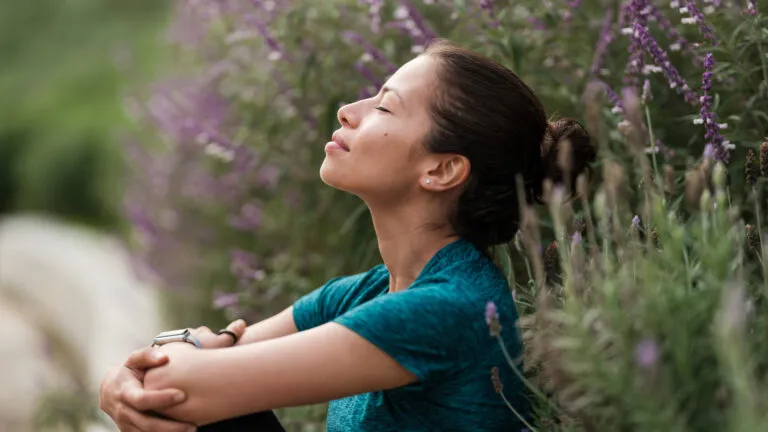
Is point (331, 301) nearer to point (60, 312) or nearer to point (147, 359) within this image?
point (147, 359)

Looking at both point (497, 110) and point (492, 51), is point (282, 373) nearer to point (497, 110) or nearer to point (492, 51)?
point (497, 110)

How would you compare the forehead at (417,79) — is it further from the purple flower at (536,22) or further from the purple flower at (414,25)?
the purple flower at (536,22)

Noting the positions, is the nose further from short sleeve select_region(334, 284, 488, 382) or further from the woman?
short sleeve select_region(334, 284, 488, 382)

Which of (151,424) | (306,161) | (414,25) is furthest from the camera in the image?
(306,161)

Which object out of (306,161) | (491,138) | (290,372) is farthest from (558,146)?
(306,161)

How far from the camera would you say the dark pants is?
2076 mm

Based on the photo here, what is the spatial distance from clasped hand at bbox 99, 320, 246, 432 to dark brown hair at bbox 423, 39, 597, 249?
2.21ft

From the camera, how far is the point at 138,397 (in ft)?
6.39

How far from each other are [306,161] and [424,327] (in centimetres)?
182

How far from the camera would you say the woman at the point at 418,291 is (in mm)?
1822

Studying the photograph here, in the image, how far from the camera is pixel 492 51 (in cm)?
273

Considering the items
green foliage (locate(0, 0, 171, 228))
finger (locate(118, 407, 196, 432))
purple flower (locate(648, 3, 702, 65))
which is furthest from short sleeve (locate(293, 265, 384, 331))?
green foliage (locate(0, 0, 171, 228))

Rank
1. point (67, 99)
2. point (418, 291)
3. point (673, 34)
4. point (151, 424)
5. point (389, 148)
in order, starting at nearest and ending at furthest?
point (418, 291) → point (151, 424) → point (389, 148) → point (673, 34) → point (67, 99)

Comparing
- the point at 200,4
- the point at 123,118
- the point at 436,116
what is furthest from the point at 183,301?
the point at 123,118
